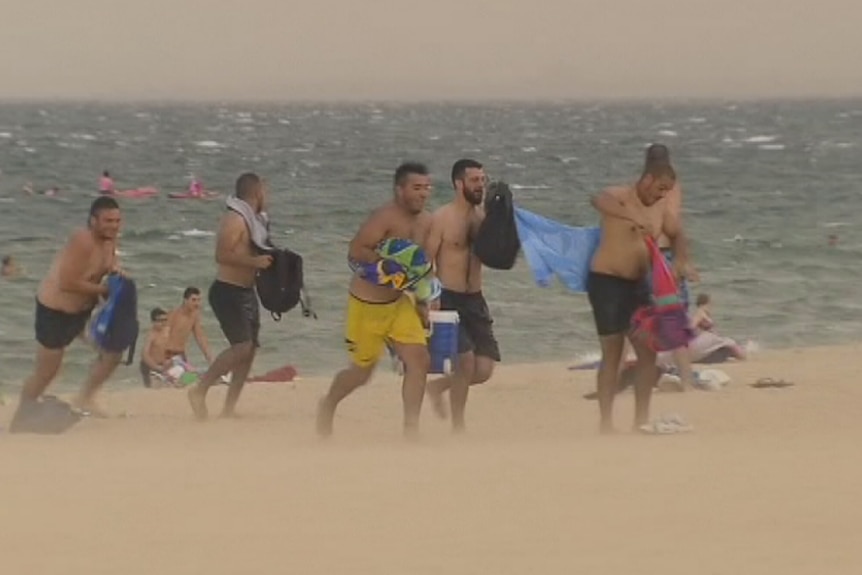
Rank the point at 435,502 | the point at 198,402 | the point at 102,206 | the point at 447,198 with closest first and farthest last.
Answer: the point at 435,502 < the point at 102,206 < the point at 198,402 < the point at 447,198

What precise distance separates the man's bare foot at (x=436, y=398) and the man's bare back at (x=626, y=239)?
1.32 m

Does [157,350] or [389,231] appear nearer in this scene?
[389,231]

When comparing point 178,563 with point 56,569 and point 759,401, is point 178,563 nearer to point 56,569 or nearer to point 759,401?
point 56,569

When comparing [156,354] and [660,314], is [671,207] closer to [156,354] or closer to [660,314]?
[660,314]

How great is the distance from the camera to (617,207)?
31.5 ft

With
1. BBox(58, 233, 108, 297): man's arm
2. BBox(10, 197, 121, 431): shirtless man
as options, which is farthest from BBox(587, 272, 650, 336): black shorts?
BBox(58, 233, 108, 297): man's arm

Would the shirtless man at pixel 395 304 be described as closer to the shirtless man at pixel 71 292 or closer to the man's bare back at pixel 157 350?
the shirtless man at pixel 71 292

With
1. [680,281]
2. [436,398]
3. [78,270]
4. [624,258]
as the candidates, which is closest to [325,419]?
[436,398]

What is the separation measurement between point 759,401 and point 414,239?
11.6 ft

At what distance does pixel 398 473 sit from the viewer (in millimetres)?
8016

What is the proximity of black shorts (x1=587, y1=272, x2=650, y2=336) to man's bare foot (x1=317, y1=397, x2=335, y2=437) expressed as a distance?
1.43 meters

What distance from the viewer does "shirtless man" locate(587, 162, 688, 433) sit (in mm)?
9586

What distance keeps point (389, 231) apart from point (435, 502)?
226 centimetres

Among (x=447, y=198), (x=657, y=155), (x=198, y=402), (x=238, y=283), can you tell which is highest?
(x=657, y=155)
